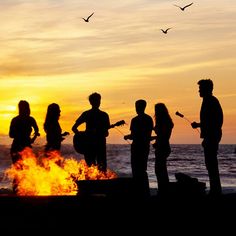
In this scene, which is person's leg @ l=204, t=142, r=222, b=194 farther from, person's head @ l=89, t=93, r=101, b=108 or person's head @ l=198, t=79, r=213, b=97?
person's head @ l=89, t=93, r=101, b=108

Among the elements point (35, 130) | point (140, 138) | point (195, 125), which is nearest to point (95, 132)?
point (140, 138)

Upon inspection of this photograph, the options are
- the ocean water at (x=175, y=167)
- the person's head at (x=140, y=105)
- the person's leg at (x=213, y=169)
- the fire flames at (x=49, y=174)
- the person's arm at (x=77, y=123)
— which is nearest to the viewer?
the person's leg at (x=213, y=169)

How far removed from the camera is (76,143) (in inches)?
543

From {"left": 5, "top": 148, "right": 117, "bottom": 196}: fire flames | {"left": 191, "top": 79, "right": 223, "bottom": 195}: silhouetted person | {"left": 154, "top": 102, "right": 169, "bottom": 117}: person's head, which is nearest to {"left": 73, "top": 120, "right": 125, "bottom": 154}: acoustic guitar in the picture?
{"left": 5, "top": 148, "right": 117, "bottom": 196}: fire flames

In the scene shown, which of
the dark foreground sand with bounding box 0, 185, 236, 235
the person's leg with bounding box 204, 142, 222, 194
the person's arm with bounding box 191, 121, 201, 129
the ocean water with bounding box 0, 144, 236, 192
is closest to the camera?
the dark foreground sand with bounding box 0, 185, 236, 235

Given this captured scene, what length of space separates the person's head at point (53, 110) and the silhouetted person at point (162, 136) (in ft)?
8.47

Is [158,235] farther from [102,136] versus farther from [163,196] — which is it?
[102,136]

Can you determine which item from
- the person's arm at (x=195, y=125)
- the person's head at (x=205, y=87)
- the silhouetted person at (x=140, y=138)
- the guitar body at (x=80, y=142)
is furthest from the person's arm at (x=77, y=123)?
the person's head at (x=205, y=87)

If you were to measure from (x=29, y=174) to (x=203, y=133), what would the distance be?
14.3 ft

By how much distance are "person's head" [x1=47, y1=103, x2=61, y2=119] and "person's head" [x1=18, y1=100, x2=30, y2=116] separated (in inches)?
21.3

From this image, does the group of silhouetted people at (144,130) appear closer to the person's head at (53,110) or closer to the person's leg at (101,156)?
the person's leg at (101,156)

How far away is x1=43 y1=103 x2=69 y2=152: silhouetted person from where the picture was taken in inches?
573

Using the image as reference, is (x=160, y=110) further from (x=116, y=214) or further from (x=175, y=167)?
(x=175, y=167)

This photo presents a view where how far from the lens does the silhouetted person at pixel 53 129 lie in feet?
47.8
